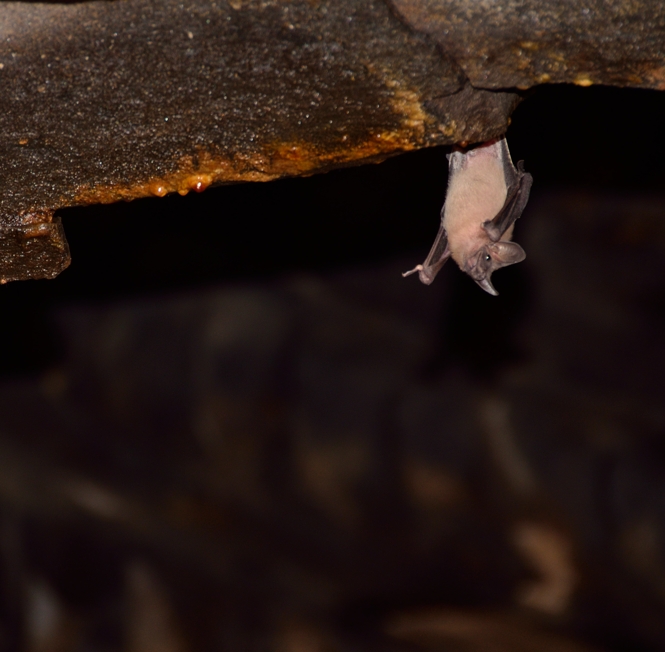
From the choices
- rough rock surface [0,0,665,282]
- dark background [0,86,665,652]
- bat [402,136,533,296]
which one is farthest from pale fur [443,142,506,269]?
dark background [0,86,665,652]

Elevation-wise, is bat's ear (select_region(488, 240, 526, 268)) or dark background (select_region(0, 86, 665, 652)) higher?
dark background (select_region(0, 86, 665, 652))

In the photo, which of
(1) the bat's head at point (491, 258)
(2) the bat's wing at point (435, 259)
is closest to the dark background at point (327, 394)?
(2) the bat's wing at point (435, 259)

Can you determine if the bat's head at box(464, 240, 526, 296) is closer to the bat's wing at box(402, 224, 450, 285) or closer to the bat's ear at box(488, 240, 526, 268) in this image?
the bat's ear at box(488, 240, 526, 268)

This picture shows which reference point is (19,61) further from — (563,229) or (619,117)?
(563,229)

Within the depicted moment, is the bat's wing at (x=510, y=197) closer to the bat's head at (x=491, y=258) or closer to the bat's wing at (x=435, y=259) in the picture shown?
the bat's head at (x=491, y=258)

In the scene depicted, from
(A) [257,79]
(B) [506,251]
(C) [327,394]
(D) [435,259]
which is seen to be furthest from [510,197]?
(C) [327,394]
